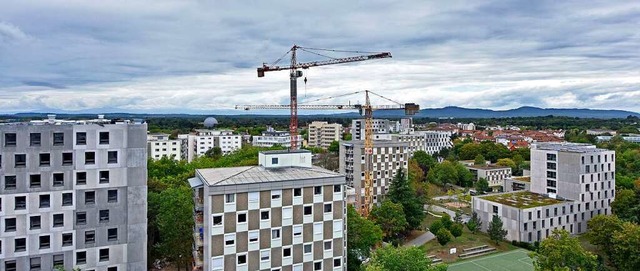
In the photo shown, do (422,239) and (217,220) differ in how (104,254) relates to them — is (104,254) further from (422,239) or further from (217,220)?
(422,239)

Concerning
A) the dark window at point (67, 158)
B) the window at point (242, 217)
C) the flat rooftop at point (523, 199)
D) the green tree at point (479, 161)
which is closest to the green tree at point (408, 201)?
the flat rooftop at point (523, 199)

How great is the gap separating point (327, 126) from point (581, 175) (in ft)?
370

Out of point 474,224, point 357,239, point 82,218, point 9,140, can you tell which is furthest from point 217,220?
point 474,224

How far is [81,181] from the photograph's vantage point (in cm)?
3306

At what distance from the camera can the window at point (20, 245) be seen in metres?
31.5

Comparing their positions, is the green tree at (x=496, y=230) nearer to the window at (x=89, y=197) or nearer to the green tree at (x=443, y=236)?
the green tree at (x=443, y=236)

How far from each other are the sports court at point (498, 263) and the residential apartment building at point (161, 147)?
84922 mm

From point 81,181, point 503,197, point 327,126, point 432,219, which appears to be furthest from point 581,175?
point 327,126

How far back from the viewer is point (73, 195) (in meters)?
32.8

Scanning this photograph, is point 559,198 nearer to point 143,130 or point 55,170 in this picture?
A: point 143,130

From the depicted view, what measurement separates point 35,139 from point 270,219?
1743cm

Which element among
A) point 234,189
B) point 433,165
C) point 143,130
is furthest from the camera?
point 433,165

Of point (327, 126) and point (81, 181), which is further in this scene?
point (327, 126)

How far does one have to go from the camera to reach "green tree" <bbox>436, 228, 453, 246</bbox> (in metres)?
48.2
